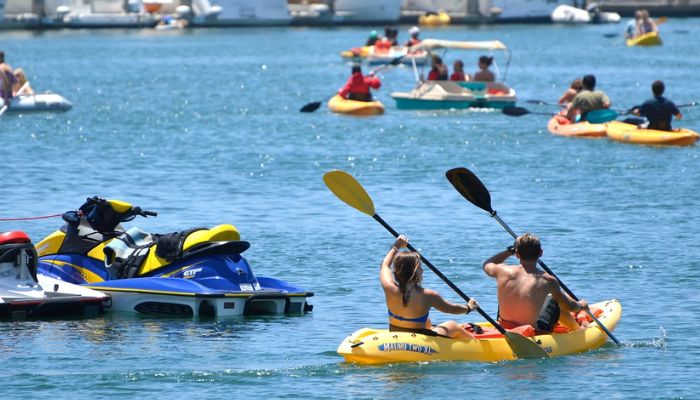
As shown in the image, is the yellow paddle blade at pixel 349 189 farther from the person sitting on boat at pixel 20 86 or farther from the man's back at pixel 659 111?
the person sitting on boat at pixel 20 86

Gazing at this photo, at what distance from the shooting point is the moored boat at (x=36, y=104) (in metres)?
39.5

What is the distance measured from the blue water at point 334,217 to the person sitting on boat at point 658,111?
556mm

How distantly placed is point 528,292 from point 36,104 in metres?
27.7

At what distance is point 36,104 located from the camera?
40094mm

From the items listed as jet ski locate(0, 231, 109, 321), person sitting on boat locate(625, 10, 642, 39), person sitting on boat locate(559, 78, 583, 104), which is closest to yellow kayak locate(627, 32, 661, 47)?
person sitting on boat locate(625, 10, 642, 39)

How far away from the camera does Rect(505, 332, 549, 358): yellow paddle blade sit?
1416 cm

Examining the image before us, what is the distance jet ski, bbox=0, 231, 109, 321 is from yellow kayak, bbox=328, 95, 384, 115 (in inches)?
996

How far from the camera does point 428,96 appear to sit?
41250 mm

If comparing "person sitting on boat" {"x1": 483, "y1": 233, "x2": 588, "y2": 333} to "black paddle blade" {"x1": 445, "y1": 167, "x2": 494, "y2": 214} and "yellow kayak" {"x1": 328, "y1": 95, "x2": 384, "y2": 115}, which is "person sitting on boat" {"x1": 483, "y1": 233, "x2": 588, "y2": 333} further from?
"yellow kayak" {"x1": 328, "y1": 95, "x2": 384, "y2": 115}

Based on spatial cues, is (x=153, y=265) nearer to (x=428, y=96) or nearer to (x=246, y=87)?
(x=428, y=96)

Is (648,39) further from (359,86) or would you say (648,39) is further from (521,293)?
(521,293)

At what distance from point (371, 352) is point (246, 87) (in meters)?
43.9

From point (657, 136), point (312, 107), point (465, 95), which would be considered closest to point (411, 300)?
Result: point (657, 136)

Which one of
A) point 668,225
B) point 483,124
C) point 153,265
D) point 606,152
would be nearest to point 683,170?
point 606,152
